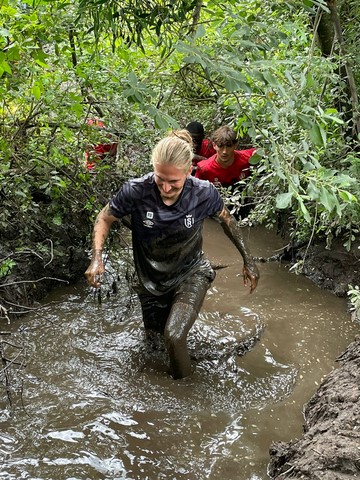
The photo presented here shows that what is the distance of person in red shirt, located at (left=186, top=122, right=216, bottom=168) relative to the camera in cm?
801

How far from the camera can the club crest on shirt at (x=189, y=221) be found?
3.97 metres

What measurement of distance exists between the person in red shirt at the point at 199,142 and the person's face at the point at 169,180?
4074 millimetres

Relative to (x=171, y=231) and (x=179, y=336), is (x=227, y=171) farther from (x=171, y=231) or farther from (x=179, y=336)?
(x=179, y=336)

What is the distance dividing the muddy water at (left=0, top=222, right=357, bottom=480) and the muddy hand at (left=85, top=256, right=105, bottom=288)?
1.37 feet

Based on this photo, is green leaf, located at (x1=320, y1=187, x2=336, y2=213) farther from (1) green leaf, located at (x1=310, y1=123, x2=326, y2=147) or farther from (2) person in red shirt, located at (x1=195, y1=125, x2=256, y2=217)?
(2) person in red shirt, located at (x1=195, y1=125, x2=256, y2=217)

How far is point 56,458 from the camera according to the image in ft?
10.1

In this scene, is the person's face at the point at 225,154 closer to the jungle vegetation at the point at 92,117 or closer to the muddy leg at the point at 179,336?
the jungle vegetation at the point at 92,117

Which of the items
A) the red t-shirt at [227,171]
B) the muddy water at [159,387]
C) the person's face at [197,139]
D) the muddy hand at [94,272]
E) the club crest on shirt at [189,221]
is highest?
the person's face at [197,139]

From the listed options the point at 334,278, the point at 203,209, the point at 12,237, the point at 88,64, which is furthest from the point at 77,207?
the point at 334,278

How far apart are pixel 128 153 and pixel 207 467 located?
354 centimetres

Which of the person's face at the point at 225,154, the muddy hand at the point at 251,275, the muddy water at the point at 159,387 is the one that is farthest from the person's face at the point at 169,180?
the person's face at the point at 225,154

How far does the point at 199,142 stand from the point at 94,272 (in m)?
5.11

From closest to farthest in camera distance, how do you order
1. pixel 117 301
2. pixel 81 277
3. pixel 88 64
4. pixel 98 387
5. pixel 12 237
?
pixel 98 387
pixel 88 64
pixel 12 237
pixel 117 301
pixel 81 277

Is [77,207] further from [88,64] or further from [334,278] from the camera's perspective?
[334,278]
